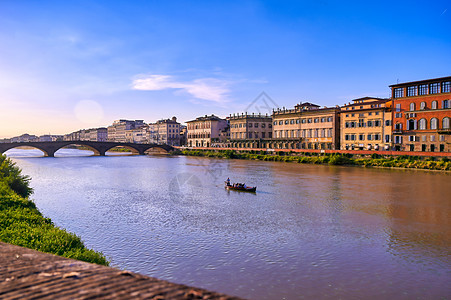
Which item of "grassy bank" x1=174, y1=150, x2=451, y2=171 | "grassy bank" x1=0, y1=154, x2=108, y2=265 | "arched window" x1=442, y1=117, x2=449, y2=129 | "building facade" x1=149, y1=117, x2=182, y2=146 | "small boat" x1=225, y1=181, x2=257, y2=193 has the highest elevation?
"building facade" x1=149, y1=117, x2=182, y2=146

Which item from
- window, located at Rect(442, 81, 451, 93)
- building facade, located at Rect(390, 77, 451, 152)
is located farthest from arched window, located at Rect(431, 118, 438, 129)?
window, located at Rect(442, 81, 451, 93)

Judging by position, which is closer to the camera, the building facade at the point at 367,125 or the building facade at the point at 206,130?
the building facade at the point at 367,125

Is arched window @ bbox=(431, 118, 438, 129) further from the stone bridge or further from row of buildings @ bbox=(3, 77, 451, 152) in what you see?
the stone bridge

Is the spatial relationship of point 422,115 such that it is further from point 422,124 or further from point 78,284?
point 78,284

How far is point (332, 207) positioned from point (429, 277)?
1333 cm

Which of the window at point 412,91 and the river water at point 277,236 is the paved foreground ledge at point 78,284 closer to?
the river water at point 277,236

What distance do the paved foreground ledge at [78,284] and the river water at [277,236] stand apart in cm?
747

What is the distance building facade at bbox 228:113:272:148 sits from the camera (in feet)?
329

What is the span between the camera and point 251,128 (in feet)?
330

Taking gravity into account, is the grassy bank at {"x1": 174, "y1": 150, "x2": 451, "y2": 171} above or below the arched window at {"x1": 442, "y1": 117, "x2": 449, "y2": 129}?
below

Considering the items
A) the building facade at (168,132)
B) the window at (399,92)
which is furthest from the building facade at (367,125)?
Result: the building facade at (168,132)

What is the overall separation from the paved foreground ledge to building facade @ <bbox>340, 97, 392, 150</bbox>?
66018mm

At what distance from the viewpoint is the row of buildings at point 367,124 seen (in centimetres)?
5666

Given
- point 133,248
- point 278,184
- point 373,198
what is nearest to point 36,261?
point 133,248
